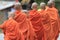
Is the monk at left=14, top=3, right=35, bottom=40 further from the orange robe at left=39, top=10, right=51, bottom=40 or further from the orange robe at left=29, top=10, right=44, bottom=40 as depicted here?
the orange robe at left=39, top=10, right=51, bottom=40

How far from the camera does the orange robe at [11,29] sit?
13820 mm

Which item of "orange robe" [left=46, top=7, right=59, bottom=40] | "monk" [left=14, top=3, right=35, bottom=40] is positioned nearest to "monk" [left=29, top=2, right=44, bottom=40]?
"monk" [left=14, top=3, right=35, bottom=40]

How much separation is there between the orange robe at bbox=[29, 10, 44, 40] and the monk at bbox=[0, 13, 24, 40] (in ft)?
7.70

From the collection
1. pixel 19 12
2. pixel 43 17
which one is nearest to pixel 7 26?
pixel 19 12

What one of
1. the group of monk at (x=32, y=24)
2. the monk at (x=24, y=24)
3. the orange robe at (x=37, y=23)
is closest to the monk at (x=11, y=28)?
the group of monk at (x=32, y=24)

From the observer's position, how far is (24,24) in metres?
15.5

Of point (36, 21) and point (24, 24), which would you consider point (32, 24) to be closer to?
point (36, 21)

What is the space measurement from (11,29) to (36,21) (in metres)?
2.89

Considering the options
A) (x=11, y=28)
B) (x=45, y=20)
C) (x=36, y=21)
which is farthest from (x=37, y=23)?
(x=11, y=28)

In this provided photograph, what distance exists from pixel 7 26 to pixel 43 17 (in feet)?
11.3

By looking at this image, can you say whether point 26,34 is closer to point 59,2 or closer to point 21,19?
point 21,19

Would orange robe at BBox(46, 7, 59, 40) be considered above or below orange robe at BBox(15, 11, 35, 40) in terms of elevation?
below

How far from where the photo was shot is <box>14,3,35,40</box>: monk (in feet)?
50.1

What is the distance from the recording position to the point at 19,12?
15312mm
